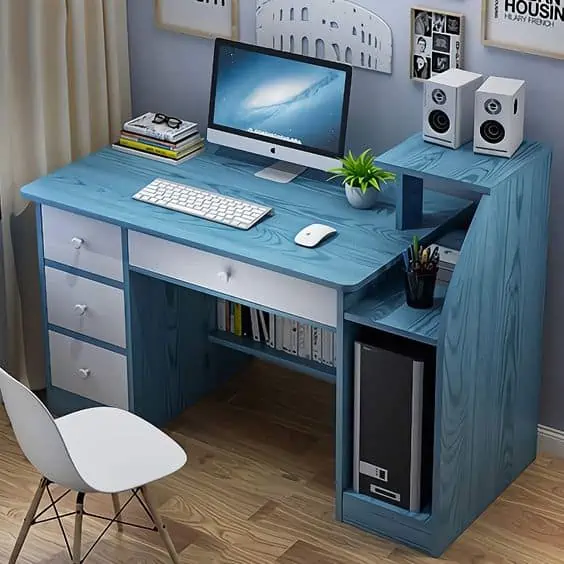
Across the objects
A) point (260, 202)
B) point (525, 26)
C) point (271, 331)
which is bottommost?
point (271, 331)

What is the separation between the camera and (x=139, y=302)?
12.6 ft

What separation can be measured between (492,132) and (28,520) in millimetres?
1527

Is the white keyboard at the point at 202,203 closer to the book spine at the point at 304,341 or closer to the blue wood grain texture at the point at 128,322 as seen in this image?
the blue wood grain texture at the point at 128,322

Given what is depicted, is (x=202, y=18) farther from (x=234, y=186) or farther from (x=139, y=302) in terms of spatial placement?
(x=139, y=302)

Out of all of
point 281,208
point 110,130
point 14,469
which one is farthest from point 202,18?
point 14,469

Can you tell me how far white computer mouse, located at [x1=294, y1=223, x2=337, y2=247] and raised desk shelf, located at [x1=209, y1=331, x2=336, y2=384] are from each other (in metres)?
0.50

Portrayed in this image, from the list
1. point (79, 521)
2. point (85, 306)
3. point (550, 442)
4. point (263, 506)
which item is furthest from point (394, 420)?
point (85, 306)

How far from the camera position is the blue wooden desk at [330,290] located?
3359 millimetres

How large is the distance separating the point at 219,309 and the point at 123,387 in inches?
16.2

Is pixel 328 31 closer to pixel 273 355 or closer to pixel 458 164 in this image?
pixel 458 164

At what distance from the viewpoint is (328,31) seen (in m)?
3.88

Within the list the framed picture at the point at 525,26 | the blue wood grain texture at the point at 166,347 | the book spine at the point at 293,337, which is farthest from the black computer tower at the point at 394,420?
the framed picture at the point at 525,26

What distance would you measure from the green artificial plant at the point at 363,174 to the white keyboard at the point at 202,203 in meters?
0.24

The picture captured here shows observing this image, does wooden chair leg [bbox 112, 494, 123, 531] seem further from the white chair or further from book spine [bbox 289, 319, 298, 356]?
book spine [bbox 289, 319, 298, 356]
